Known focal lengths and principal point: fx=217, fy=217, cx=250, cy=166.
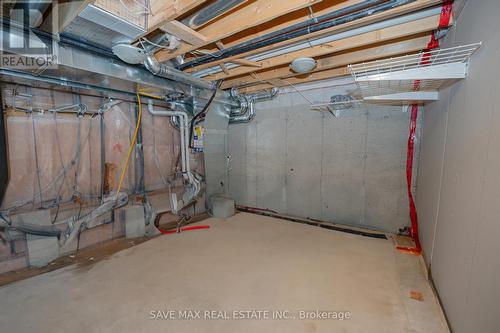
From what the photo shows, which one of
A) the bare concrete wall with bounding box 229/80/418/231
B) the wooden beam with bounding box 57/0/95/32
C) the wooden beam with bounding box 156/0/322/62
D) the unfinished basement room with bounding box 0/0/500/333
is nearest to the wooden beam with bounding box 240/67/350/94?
the unfinished basement room with bounding box 0/0/500/333

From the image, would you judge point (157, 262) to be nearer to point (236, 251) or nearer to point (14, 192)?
point (236, 251)

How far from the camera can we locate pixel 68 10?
1531 millimetres

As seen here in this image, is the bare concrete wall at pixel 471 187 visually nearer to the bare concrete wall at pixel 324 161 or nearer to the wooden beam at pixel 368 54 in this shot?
the wooden beam at pixel 368 54

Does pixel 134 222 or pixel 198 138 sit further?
pixel 198 138

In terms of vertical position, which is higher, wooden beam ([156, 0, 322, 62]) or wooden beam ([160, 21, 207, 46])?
wooden beam ([156, 0, 322, 62])

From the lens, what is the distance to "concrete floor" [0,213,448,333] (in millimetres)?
1571

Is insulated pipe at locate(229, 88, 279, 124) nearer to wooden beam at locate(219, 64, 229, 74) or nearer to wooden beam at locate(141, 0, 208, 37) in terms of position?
wooden beam at locate(219, 64, 229, 74)

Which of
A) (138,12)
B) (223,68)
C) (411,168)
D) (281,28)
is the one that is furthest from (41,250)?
(411,168)

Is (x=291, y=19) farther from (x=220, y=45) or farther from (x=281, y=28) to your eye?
(x=220, y=45)

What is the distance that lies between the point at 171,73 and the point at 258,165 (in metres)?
2.33

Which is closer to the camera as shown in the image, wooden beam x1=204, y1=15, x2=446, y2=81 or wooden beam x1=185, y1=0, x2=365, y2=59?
wooden beam x1=185, y1=0, x2=365, y2=59

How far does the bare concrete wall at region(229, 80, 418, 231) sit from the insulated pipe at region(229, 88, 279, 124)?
118mm

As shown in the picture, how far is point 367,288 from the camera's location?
1943 millimetres

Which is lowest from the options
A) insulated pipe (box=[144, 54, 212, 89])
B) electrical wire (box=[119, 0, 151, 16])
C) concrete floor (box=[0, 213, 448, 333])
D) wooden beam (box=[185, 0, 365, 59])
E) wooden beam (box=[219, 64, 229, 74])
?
concrete floor (box=[0, 213, 448, 333])
